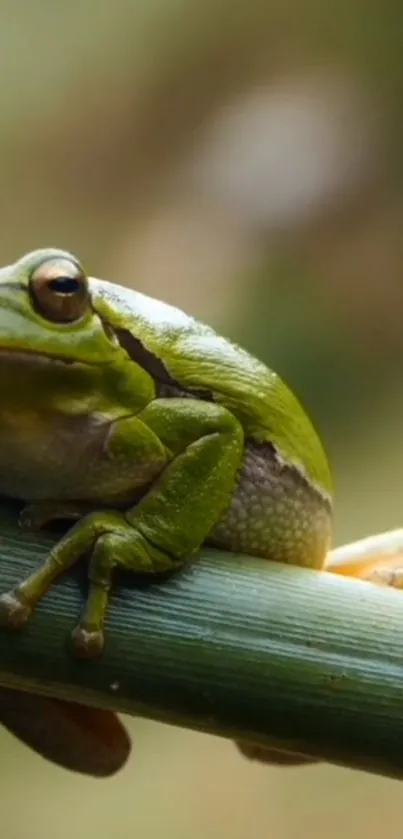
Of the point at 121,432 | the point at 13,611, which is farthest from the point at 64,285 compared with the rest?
the point at 13,611

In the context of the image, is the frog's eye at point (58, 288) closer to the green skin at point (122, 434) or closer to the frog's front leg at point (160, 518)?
the green skin at point (122, 434)

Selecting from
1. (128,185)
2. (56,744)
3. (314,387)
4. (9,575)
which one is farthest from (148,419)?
(128,185)

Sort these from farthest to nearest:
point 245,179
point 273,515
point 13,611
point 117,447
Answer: point 245,179, point 273,515, point 117,447, point 13,611

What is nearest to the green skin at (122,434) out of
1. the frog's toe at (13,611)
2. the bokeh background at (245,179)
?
the frog's toe at (13,611)

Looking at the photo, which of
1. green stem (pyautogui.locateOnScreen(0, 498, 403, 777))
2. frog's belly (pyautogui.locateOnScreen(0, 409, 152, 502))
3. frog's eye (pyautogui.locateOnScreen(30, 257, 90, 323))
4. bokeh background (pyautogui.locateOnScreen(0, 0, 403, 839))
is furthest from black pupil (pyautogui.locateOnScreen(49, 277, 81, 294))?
bokeh background (pyautogui.locateOnScreen(0, 0, 403, 839))

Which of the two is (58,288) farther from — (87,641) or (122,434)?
(87,641)

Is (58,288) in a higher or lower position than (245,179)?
higher

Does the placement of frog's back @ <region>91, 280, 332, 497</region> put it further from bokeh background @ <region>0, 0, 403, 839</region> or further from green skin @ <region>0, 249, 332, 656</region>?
bokeh background @ <region>0, 0, 403, 839</region>
